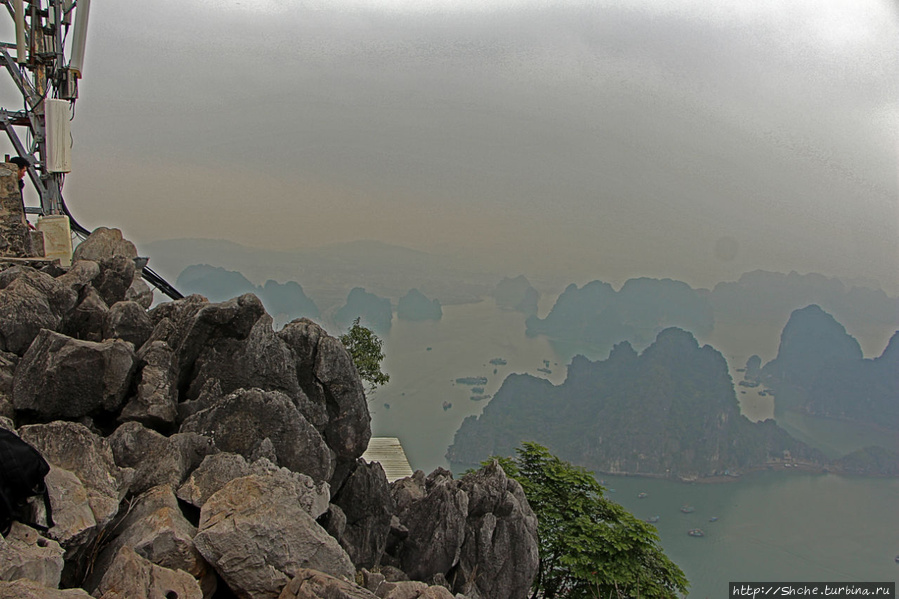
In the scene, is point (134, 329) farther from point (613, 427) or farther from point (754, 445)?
point (754, 445)

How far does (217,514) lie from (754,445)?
509 ft

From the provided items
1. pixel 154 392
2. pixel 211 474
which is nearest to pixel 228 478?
pixel 211 474

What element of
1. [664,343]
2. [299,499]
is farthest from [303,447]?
[664,343]

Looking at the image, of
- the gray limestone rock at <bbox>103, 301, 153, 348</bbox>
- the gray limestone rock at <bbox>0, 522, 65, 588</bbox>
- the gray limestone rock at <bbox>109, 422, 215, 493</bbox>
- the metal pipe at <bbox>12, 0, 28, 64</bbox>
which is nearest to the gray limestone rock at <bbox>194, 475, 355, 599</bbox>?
the gray limestone rock at <bbox>109, 422, 215, 493</bbox>

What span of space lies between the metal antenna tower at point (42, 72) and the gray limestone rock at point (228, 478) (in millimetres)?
15706

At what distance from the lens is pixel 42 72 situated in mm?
22547

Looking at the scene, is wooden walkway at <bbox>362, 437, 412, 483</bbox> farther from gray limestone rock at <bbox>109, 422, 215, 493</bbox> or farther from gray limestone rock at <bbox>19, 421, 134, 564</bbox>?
gray limestone rock at <bbox>19, 421, 134, 564</bbox>

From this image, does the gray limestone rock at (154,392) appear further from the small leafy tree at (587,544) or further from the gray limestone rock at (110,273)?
the small leafy tree at (587,544)

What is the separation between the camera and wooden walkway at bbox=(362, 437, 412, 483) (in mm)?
25369

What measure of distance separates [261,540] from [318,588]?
1.19 metres

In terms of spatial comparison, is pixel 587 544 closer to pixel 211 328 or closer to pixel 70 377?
pixel 211 328

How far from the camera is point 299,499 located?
10516 millimetres

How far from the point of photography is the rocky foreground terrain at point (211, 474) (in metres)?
8.71

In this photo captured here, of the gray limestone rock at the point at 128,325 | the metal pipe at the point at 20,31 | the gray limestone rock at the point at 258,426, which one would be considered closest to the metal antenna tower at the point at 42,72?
the metal pipe at the point at 20,31
